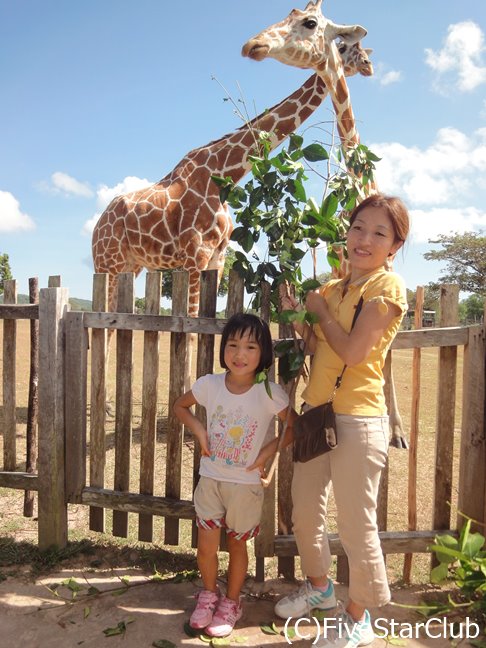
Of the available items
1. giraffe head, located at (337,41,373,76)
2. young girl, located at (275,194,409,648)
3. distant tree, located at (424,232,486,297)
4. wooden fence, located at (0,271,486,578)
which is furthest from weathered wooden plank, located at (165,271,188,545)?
distant tree, located at (424,232,486,297)

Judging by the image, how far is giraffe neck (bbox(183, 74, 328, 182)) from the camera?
5.80 meters

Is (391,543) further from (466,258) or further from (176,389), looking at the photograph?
(466,258)

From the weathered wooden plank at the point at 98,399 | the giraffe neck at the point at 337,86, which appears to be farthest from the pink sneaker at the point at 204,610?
the giraffe neck at the point at 337,86

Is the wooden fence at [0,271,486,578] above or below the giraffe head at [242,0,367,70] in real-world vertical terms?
below

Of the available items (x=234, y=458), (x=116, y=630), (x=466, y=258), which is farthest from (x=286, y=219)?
(x=466, y=258)

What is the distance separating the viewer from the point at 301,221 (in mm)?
2316

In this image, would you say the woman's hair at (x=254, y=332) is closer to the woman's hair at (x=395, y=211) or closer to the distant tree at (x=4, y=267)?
the woman's hair at (x=395, y=211)

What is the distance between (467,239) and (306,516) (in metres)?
27.6

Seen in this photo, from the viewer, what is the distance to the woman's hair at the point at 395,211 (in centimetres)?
213

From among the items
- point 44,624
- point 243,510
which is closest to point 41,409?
point 44,624

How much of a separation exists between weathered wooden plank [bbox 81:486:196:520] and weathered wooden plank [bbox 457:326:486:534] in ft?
5.20

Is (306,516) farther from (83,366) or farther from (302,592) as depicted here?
(83,366)

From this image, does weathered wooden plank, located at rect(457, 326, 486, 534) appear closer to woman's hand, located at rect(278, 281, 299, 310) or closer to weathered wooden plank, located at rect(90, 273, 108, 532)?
woman's hand, located at rect(278, 281, 299, 310)

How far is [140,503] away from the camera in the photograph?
3016 millimetres
